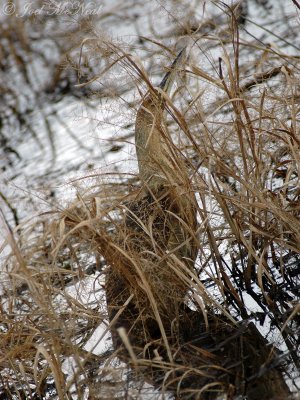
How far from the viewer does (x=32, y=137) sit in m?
4.32

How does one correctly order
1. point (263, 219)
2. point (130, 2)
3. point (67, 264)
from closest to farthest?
point (263, 219) < point (67, 264) < point (130, 2)

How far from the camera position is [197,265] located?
2242 mm

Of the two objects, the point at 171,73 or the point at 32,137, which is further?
the point at 32,137

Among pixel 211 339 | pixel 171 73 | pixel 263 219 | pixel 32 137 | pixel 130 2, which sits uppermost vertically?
pixel 130 2

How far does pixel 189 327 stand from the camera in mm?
2061

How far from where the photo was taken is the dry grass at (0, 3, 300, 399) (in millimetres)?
1909

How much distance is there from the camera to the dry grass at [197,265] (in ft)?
6.26

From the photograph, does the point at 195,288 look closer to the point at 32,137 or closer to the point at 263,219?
the point at 263,219

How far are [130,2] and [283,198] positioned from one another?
3014 mm

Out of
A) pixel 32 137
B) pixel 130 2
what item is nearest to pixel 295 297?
pixel 32 137

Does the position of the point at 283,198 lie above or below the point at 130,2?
below

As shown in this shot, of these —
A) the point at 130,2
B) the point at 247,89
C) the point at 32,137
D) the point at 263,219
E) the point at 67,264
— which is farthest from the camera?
the point at 130,2

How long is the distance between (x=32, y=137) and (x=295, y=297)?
247 cm

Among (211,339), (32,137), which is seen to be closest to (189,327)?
(211,339)
